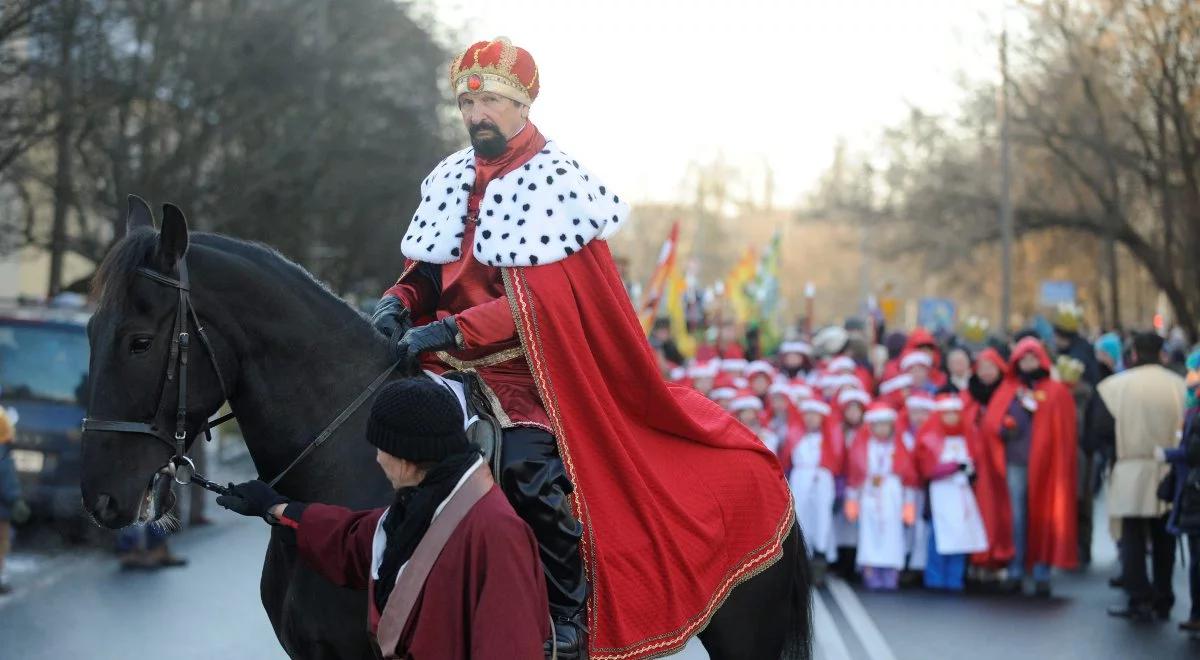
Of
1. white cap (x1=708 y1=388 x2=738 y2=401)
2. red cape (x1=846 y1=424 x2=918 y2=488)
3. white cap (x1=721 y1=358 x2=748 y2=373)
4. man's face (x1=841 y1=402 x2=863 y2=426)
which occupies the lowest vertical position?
red cape (x1=846 y1=424 x2=918 y2=488)

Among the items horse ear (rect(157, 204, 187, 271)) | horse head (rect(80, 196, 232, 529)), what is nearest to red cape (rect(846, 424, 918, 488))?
horse head (rect(80, 196, 232, 529))

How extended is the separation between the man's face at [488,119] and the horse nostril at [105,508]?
71.2 inches

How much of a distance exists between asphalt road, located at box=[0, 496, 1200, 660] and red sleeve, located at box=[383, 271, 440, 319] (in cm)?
465

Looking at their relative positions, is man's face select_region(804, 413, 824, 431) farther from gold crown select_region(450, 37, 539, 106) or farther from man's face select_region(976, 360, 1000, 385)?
gold crown select_region(450, 37, 539, 106)

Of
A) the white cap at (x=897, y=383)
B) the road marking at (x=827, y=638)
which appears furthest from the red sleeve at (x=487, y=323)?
the white cap at (x=897, y=383)

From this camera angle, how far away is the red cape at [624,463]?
5.55 meters

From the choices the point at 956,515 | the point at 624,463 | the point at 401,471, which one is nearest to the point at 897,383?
the point at 956,515

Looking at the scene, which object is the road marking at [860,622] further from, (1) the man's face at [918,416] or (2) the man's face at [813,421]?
(1) the man's face at [918,416]

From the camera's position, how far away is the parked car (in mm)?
14008

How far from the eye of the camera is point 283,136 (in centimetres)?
2641

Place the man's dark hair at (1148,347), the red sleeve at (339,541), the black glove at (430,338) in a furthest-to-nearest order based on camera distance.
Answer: the man's dark hair at (1148,347) < the black glove at (430,338) < the red sleeve at (339,541)

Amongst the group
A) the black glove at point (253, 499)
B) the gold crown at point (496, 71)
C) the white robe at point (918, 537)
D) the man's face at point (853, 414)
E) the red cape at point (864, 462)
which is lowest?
the white robe at point (918, 537)

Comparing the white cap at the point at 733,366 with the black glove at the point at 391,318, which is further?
the white cap at the point at 733,366

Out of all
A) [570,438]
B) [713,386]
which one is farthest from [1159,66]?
[570,438]
